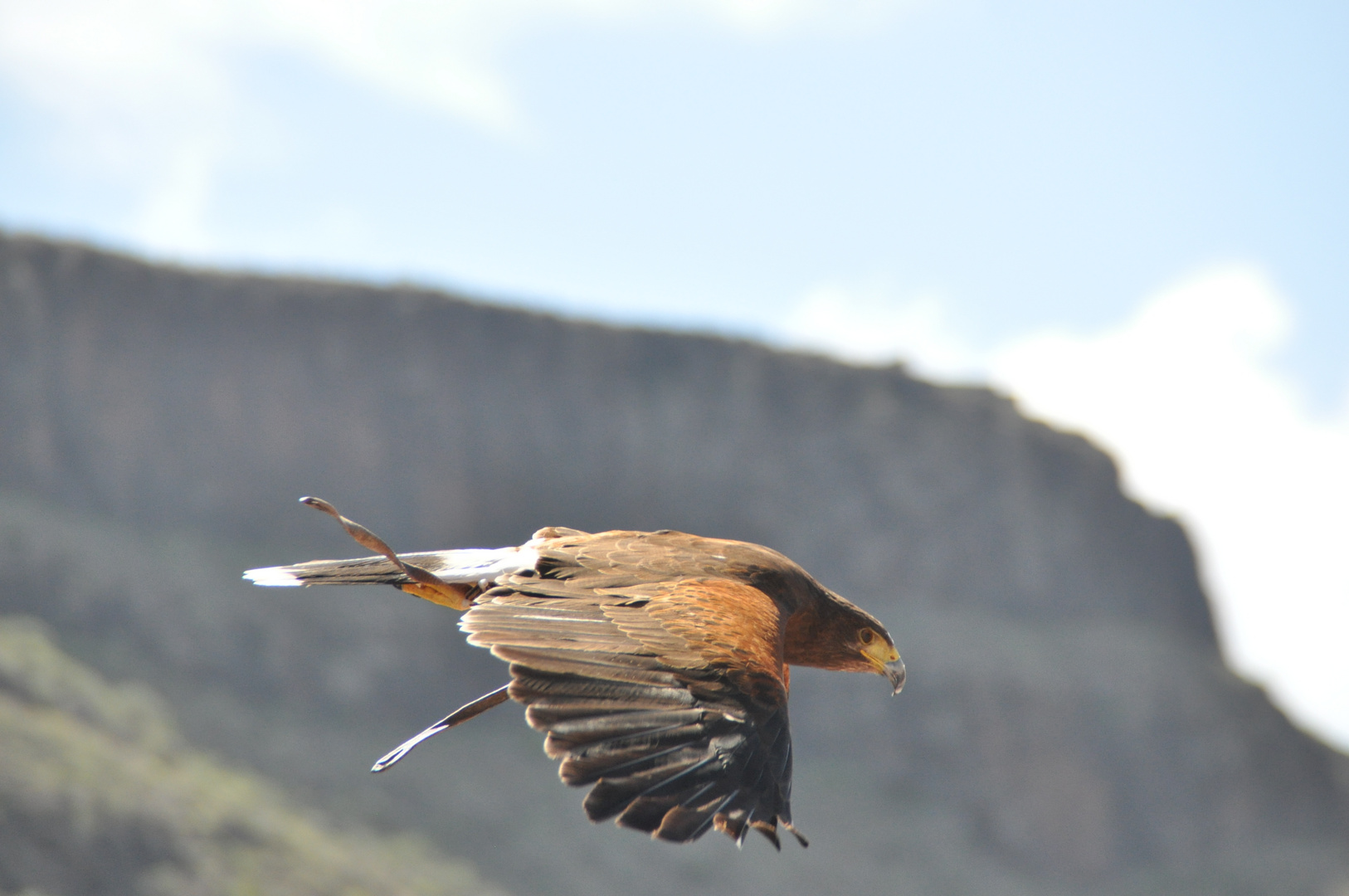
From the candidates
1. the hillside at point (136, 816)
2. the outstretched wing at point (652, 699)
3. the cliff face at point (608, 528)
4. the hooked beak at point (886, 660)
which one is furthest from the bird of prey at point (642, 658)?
the cliff face at point (608, 528)

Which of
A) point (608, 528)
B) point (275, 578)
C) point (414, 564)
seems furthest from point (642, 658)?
point (608, 528)

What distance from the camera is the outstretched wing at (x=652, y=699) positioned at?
346 cm

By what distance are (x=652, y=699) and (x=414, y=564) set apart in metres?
1.58

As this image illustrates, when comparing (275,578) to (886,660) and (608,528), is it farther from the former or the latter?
(608,528)

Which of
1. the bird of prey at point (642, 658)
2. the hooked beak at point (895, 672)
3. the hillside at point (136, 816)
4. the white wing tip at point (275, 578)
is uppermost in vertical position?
the bird of prey at point (642, 658)

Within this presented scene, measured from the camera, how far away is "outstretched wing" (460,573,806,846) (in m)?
3.46

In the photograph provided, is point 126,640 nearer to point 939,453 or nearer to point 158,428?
point 158,428

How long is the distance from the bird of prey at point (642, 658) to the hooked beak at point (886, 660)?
0.51 meters

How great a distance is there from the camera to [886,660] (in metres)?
5.35

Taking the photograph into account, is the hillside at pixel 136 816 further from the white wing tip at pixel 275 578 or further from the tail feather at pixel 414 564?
the tail feather at pixel 414 564

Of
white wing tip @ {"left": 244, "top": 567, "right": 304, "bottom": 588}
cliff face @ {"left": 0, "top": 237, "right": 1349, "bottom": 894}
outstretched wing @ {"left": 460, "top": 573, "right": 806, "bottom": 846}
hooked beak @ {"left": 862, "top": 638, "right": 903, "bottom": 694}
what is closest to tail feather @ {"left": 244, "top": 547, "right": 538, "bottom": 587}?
white wing tip @ {"left": 244, "top": 567, "right": 304, "bottom": 588}

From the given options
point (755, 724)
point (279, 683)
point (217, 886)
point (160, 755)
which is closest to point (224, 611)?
point (279, 683)

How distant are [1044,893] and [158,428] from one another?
2647 cm

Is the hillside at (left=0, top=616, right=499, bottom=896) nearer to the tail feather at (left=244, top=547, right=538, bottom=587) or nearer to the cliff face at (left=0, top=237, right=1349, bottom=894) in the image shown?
the cliff face at (left=0, top=237, right=1349, bottom=894)
